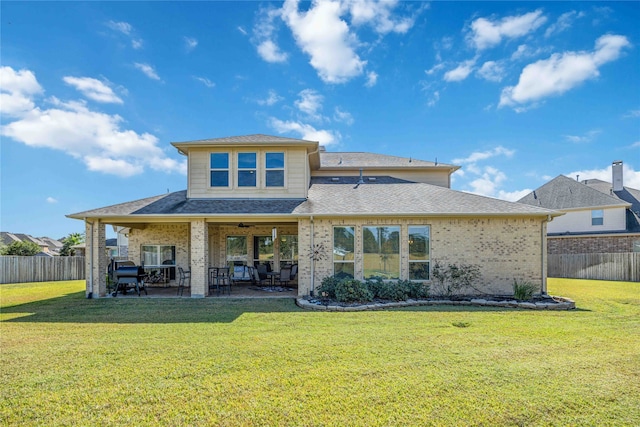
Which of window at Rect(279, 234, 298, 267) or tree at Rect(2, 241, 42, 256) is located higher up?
window at Rect(279, 234, 298, 267)

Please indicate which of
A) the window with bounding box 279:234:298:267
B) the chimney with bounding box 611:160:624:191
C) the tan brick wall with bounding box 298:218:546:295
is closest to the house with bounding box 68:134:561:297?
the tan brick wall with bounding box 298:218:546:295

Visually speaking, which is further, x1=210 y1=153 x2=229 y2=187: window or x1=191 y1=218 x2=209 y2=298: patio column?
x1=210 y1=153 x2=229 y2=187: window

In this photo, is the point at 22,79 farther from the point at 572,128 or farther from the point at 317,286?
the point at 572,128

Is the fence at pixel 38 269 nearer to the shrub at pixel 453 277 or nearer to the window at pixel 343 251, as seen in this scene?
the window at pixel 343 251

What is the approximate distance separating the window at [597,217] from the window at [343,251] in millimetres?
21675

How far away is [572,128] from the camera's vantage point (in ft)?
57.3

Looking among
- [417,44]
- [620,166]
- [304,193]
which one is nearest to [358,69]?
[417,44]

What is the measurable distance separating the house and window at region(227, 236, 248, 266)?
316 cm

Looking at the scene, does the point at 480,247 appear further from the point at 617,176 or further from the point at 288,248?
the point at 617,176

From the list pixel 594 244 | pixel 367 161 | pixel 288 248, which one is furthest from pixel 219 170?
pixel 594 244

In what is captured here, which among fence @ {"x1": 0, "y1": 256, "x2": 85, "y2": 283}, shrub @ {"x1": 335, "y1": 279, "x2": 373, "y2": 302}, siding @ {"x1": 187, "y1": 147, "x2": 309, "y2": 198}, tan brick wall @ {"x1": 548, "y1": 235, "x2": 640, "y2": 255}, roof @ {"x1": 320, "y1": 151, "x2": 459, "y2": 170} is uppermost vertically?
roof @ {"x1": 320, "y1": 151, "x2": 459, "y2": 170}

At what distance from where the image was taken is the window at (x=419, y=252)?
1080 centimetres

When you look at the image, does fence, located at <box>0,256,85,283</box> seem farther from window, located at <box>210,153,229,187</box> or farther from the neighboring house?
the neighboring house

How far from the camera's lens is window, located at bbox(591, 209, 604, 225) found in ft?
74.9
